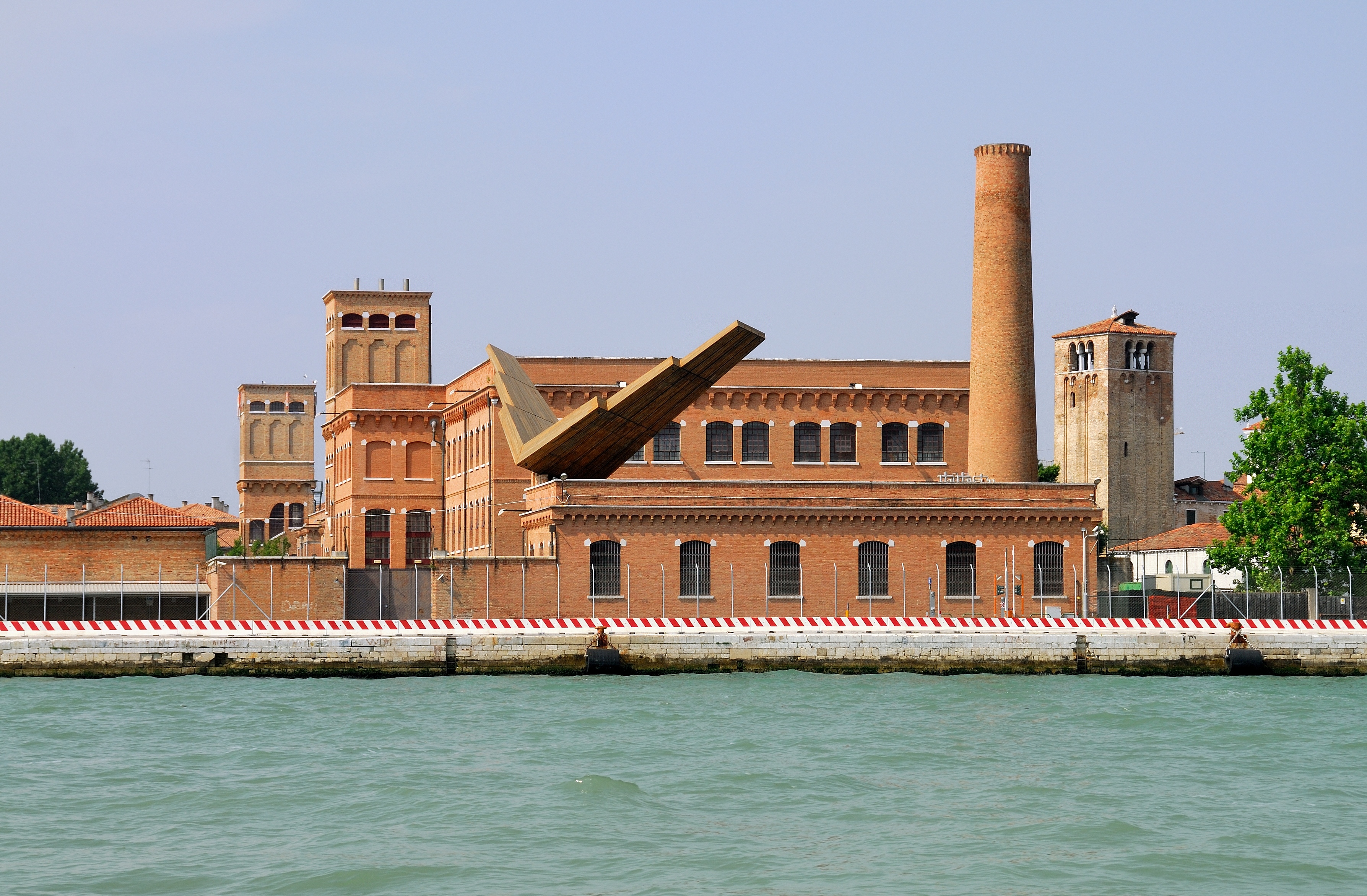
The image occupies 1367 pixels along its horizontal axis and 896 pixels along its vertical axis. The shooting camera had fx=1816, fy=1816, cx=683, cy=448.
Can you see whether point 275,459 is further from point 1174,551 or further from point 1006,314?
point 1006,314

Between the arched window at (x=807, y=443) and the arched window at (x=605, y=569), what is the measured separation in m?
11.6

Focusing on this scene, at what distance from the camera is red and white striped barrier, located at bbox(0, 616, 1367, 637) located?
132 feet

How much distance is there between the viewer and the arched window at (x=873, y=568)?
50.4 metres

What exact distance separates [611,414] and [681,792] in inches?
1019

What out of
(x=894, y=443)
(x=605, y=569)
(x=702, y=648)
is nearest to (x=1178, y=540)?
(x=894, y=443)

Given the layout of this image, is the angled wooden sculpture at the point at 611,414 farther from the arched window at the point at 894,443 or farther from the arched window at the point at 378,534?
the arched window at the point at 378,534

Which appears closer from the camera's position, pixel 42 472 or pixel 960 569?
pixel 960 569

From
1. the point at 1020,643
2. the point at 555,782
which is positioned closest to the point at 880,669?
the point at 1020,643

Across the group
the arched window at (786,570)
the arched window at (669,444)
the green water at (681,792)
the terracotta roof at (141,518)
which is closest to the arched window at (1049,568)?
the arched window at (786,570)

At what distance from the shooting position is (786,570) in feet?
165

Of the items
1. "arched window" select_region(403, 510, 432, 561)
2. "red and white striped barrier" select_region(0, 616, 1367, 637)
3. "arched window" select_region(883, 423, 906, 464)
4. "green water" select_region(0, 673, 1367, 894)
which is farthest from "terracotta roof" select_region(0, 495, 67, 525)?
"arched window" select_region(883, 423, 906, 464)

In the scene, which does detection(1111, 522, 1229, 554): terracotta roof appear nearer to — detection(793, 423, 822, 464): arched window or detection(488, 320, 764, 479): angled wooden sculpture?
detection(793, 423, 822, 464): arched window

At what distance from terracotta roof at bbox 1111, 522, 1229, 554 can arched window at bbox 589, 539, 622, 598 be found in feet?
110

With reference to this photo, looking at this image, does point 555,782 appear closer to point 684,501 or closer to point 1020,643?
point 1020,643
